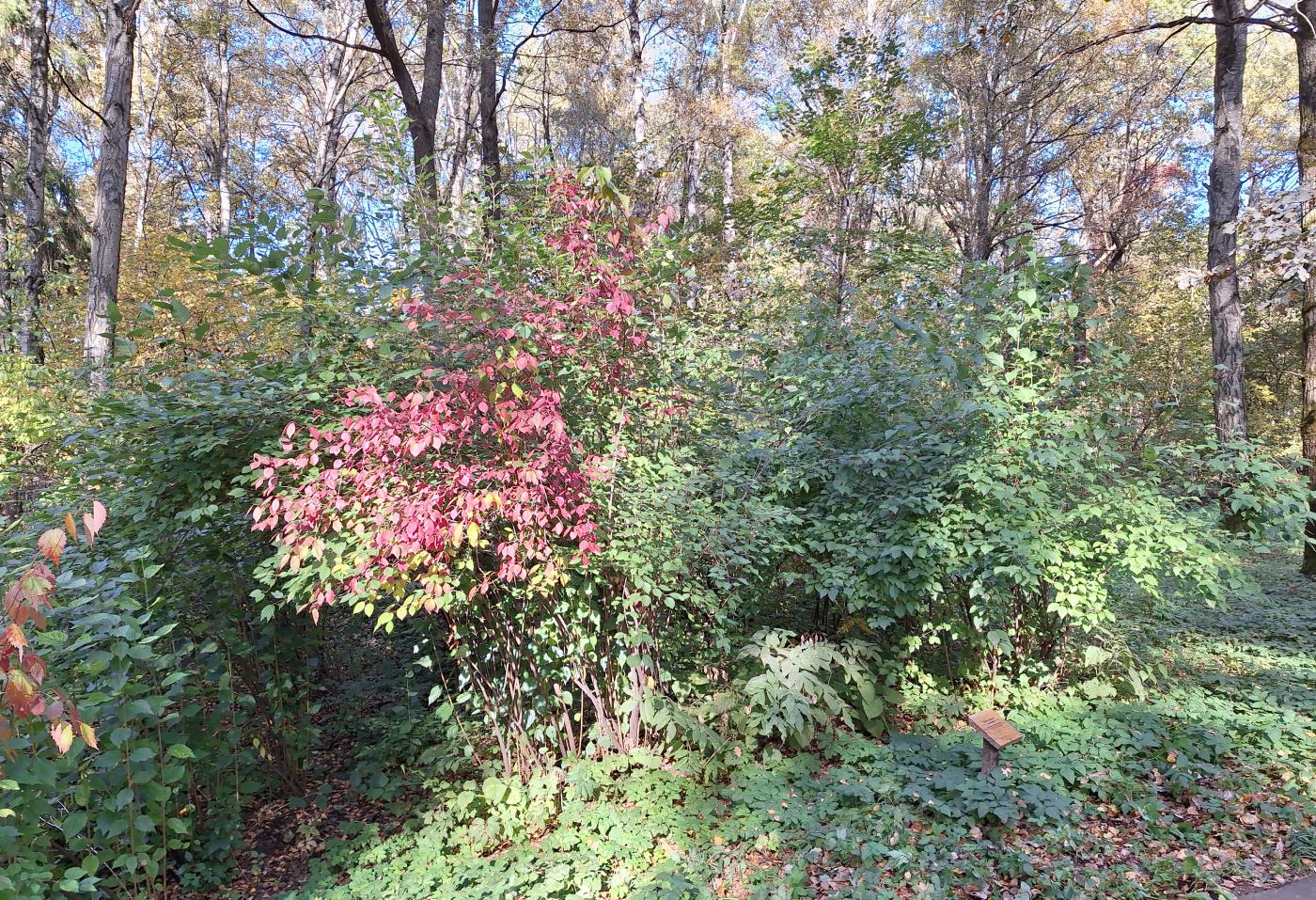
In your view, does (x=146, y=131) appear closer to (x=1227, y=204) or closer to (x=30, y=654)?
(x=30, y=654)

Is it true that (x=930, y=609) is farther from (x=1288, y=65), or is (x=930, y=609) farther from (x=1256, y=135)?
(x=1288, y=65)

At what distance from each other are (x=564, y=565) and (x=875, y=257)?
8055 mm

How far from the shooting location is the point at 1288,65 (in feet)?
55.9

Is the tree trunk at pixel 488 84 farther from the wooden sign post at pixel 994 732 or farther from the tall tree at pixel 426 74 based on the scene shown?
the wooden sign post at pixel 994 732

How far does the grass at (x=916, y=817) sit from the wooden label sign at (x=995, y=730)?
308 mm

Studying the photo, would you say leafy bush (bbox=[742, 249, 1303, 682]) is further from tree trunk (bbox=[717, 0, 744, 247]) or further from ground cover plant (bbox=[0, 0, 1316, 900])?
tree trunk (bbox=[717, 0, 744, 247])

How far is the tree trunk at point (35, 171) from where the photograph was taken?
9.62 meters

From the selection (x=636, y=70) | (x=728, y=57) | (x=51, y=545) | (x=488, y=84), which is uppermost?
(x=728, y=57)

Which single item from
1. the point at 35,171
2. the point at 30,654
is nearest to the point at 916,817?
the point at 30,654

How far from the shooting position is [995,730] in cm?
297

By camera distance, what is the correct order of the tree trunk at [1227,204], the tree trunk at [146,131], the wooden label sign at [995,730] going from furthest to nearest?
1. the tree trunk at [146,131]
2. the tree trunk at [1227,204]
3. the wooden label sign at [995,730]

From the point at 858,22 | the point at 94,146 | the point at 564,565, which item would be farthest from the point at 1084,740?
the point at 94,146

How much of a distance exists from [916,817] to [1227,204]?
294 inches

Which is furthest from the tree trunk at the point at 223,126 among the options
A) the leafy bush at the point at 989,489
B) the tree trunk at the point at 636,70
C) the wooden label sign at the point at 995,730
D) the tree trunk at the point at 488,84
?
the wooden label sign at the point at 995,730
